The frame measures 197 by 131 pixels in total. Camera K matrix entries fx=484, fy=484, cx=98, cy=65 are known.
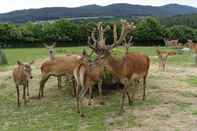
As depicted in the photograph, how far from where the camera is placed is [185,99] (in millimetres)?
11867

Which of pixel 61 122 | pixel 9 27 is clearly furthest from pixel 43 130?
pixel 9 27

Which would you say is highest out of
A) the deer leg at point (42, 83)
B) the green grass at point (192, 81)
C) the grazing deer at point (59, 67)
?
the grazing deer at point (59, 67)

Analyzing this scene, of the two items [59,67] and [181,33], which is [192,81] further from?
[181,33]

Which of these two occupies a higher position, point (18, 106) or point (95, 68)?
point (95, 68)

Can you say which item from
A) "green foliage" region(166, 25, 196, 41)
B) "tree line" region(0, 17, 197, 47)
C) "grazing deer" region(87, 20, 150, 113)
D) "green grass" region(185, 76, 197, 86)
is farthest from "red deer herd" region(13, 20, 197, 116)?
"green foliage" region(166, 25, 196, 41)

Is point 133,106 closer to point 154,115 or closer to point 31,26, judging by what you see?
point 154,115

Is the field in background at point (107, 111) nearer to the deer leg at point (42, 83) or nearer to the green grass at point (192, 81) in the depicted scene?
the green grass at point (192, 81)

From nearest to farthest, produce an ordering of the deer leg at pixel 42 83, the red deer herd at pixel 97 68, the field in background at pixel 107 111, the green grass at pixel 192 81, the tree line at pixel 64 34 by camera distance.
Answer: the field in background at pixel 107 111
the red deer herd at pixel 97 68
the deer leg at pixel 42 83
the green grass at pixel 192 81
the tree line at pixel 64 34

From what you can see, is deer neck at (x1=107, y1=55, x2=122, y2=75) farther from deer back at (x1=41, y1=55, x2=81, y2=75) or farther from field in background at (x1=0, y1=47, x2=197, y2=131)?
deer back at (x1=41, y1=55, x2=81, y2=75)

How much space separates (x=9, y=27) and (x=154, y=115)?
41.2 meters

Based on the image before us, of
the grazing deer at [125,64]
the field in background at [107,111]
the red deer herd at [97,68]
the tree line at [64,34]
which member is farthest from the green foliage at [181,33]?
the grazing deer at [125,64]

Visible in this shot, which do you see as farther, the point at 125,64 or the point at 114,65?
the point at 125,64

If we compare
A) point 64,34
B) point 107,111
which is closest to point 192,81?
point 107,111

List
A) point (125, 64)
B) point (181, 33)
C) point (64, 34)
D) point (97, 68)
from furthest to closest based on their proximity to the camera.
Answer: point (181, 33) → point (64, 34) → point (97, 68) → point (125, 64)
